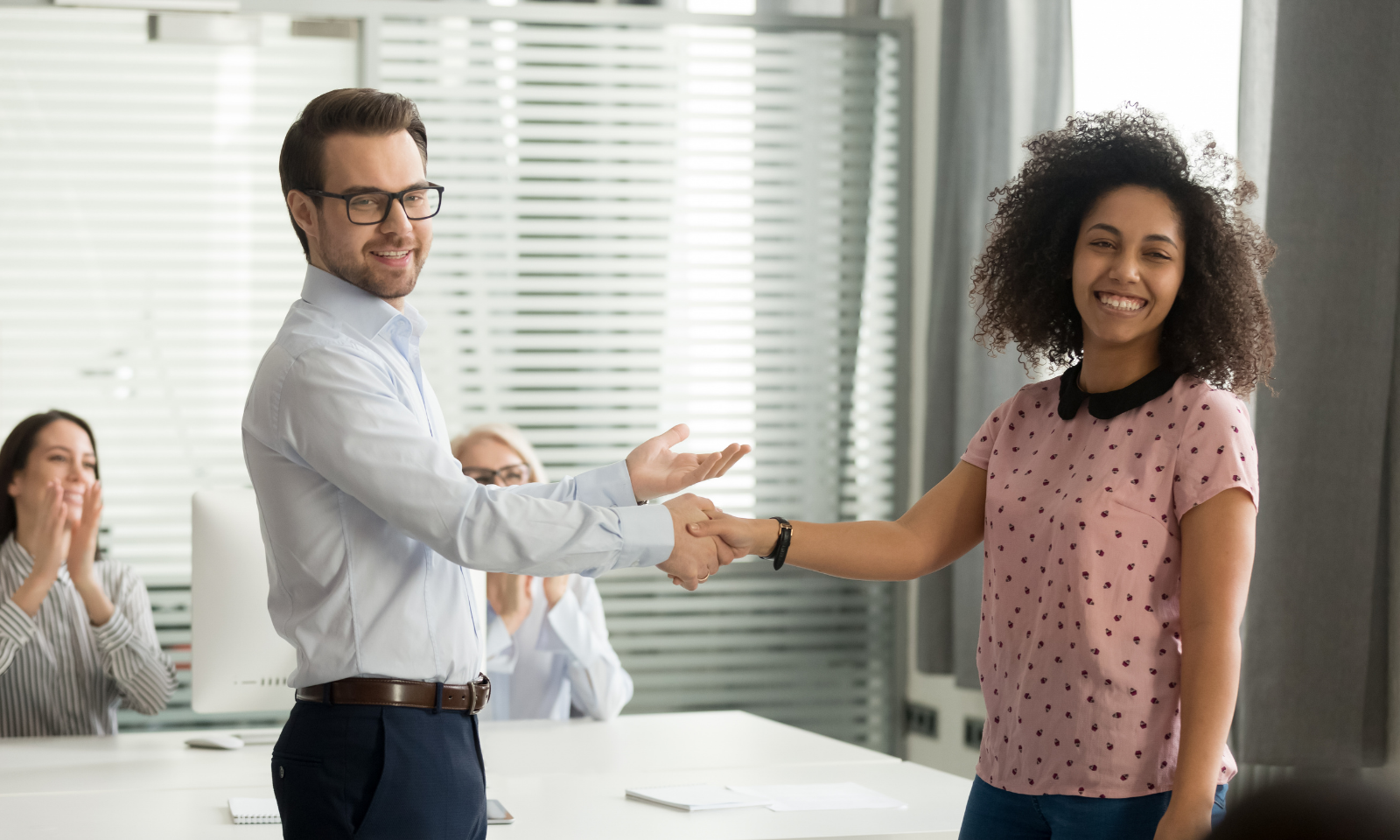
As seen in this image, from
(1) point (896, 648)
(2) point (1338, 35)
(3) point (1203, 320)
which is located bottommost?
(1) point (896, 648)

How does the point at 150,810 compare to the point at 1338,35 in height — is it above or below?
below

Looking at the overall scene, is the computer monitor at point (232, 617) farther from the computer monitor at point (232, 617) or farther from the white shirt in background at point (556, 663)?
the white shirt in background at point (556, 663)

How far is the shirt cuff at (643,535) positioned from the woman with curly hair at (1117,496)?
351mm

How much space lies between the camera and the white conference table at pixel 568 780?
199 cm

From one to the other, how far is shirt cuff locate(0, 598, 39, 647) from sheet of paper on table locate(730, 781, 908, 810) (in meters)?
1.64

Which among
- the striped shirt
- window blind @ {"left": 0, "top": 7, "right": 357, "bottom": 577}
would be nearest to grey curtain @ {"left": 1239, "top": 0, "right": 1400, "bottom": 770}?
the striped shirt

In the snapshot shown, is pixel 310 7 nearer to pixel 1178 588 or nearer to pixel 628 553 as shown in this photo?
pixel 628 553

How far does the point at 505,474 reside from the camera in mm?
3281

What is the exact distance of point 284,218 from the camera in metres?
4.04

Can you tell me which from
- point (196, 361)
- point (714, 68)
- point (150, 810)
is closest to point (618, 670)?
point (150, 810)

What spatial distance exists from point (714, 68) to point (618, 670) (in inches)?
83.9

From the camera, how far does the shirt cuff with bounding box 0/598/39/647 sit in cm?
286

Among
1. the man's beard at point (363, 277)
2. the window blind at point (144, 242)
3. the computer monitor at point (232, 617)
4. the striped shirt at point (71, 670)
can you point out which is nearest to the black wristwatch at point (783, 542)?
the man's beard at point (363, 277)

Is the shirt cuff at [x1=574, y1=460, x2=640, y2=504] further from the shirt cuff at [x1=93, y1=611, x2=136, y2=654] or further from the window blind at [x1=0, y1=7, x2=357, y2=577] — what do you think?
the window blind at [x1=0, y1=7, x2=357, y2=577]
